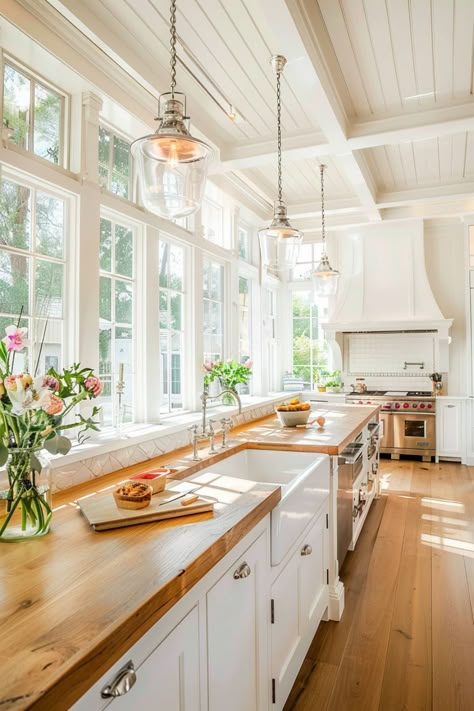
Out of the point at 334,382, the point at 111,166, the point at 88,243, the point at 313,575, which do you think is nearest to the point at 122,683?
the point at 313,575

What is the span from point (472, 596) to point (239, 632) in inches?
77.1

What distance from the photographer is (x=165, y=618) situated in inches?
39.6

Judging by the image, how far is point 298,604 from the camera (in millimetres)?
1946

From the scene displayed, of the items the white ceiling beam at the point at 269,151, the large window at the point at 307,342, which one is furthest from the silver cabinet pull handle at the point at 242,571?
the large window at the point at 307,342

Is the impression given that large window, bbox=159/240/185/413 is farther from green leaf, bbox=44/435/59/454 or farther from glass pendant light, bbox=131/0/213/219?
green leaf, bbox=44/435/59/454

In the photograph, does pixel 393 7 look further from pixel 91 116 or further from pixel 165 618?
pixel 165 618

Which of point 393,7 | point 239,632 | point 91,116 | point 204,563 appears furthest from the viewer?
point 91,116

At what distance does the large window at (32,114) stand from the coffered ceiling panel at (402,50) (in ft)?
4.90

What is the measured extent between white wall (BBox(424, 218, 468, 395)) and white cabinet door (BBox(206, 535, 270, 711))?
562 cm

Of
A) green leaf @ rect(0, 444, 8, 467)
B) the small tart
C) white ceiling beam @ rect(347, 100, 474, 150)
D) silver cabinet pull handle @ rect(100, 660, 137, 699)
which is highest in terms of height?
white ceiling beam @ rect(347, 100, 474, 150)

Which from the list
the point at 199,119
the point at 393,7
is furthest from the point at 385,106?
the point at 199,119

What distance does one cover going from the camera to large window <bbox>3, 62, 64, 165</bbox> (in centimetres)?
225

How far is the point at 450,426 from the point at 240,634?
5316 millimetres

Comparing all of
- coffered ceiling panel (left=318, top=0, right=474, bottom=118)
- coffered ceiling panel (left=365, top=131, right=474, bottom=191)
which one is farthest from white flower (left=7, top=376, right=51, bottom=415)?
coffered ceiling panel (left=365, top=131, right=474, bottom=191)
